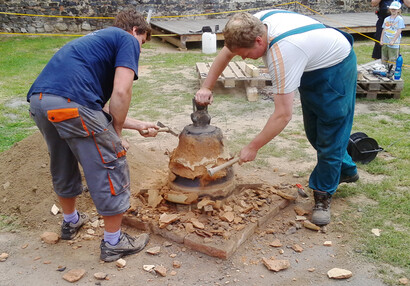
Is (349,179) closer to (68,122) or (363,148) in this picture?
(363,148)

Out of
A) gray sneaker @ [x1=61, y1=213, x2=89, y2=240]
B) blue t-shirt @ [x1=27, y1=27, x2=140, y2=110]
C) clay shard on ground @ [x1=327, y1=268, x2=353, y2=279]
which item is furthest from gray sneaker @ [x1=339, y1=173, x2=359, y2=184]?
gray sneaker @ [x1=61, y1=213, x2=89, y2=240]

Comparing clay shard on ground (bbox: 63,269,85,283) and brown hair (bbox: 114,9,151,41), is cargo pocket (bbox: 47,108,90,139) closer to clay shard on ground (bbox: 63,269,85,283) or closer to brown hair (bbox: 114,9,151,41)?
brown hair (bbox: 114,9,151,41)

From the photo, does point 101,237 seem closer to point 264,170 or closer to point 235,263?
point 235,263

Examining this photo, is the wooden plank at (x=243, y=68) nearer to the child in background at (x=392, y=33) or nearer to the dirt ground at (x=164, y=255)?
the child in background at (x=392, y=33)

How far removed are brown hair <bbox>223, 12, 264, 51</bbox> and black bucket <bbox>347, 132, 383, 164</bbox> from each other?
213 cm

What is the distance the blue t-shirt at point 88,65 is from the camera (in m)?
2.54

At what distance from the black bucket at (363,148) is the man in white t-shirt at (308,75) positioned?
40.7 inches

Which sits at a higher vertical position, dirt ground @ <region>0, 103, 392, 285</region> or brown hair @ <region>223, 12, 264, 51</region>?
brown hair @ <region>223, 12, 264, 51</region>

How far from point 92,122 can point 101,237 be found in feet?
3.45

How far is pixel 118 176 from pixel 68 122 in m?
0.46

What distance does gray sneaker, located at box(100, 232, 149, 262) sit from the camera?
2.90 m

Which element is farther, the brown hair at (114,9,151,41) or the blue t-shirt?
the brown hair at (114,9,151,41)

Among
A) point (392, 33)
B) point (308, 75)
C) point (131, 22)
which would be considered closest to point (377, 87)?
point (392, 33)

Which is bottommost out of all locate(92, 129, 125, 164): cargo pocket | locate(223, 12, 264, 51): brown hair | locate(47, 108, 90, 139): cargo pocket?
locate(92, 129, 125, 164): cargo pocket
